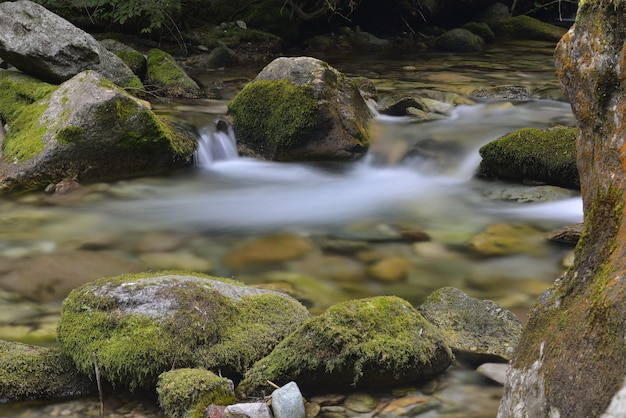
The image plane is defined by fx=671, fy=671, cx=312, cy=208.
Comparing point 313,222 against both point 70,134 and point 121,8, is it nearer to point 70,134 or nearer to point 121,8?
point 70,134

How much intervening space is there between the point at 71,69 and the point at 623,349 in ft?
26.2

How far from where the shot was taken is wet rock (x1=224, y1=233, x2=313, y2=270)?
16.2 ft

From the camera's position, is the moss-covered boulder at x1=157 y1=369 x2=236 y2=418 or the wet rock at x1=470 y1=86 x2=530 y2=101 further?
the wet rock at x1=470 y1=86 x2=530 y2=101

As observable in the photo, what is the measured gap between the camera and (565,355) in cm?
195

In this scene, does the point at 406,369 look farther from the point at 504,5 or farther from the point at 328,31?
the point at 504,5

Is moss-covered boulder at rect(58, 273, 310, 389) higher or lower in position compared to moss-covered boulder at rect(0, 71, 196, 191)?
lower

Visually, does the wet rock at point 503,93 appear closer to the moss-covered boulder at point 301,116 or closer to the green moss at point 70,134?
the moss-covered boulder at point 301,116

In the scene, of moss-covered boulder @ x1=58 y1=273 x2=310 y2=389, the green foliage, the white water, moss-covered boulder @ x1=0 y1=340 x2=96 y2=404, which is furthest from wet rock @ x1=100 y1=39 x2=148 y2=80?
moss-covered boulder @ x1=0 y1=340 x2=96 y2=404

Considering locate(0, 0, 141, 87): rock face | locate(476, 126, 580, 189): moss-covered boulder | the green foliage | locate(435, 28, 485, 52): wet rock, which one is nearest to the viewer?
locate(476, 126, 580, 189): moss-covered boulder

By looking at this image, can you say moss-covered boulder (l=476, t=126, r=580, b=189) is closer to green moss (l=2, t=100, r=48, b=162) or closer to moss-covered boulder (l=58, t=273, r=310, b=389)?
moss-covered boulder (l=58, t=273, r=310, b=389)

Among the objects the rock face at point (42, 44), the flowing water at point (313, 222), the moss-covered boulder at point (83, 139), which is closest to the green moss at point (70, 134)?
the moss-covered boulder at point (83, 139)

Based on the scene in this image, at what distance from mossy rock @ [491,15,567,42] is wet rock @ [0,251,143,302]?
46.0 ft

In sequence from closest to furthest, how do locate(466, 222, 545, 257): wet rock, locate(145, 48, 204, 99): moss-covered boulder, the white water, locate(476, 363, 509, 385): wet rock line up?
locate(476, 363, 509, 385): wet rock, locate(466, 222, 545, 257): wet rock, the white water, locate(145, 48, 204, 99): moss-covered boulder

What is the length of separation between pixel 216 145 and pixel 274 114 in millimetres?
802
